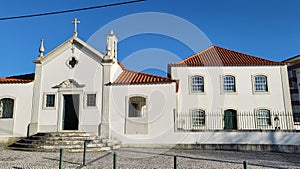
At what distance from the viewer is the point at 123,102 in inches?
579

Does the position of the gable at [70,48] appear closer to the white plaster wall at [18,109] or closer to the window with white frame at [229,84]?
the white plaster wall at [18,109]

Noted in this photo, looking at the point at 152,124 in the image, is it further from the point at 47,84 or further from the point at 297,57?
the point at 297,57

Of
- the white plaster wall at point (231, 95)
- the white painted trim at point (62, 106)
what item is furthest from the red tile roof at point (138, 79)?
the white plaster wall at point (231, 95)

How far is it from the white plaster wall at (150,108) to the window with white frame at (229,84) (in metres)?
6.56

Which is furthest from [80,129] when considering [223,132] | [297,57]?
[297,57]

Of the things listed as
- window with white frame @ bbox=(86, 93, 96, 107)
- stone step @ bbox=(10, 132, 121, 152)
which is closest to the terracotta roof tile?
window with white frame @ bbox=(86, 93, 96, 107)

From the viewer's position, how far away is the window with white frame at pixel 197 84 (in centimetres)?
1916

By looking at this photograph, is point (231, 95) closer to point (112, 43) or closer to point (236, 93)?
point (236, 93)

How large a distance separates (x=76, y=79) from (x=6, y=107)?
502 cm

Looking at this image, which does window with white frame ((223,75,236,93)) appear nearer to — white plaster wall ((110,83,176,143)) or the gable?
white plaster wall ((110,83,176,143))

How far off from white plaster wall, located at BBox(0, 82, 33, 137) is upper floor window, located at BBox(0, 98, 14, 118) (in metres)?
0.36

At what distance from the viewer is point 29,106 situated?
15234 mm

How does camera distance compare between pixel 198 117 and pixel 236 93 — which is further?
pixel 236 93

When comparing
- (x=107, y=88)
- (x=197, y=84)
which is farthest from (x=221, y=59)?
(x=107, y=88)
